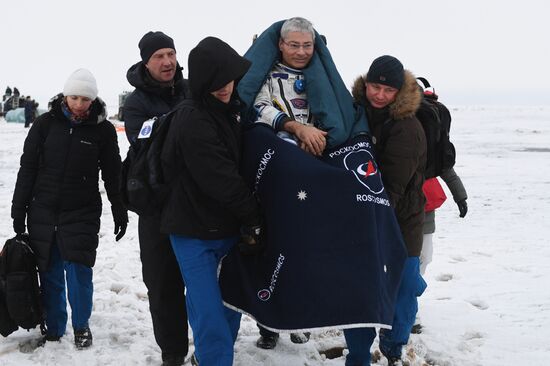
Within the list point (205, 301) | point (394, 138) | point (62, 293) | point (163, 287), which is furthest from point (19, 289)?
point (394, 138)

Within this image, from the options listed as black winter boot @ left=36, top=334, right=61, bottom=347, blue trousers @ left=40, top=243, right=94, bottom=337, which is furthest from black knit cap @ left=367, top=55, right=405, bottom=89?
black winter boot @ left=36, top=334, right=61, bottom=347

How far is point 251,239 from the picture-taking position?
9.12ft

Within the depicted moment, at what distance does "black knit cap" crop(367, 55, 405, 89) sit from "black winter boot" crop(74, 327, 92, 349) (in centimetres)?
245

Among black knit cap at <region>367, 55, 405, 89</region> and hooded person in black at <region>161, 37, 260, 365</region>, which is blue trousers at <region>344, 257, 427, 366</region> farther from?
black knit cap at <region>367, 55, 405, 89</region>

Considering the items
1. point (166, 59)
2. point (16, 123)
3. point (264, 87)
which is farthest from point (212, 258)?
point (16, 123)

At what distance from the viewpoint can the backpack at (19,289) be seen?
356 cm

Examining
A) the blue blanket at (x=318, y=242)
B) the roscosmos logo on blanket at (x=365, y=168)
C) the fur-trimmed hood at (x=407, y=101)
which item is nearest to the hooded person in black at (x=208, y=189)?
the blue blanket at (x=318, y=242)

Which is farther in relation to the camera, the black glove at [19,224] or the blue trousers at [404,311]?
the black glove at [19,224]

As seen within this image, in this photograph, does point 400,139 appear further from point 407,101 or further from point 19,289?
point 19,289

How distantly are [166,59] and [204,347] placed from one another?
1.72m

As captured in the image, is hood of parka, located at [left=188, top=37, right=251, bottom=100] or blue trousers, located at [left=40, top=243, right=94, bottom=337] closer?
→ hood of parka, located at [left=188, top=37, right=251, bottom=100]

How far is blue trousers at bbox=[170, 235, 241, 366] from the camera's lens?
2797 millimetres

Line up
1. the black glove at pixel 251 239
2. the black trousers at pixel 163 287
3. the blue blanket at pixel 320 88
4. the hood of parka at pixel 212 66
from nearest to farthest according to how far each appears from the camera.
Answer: the hood of parka at pixel 212 66, the black glove at pixel 251 239, the blue blanket at pixel 320 88, the black trousers at pixel 163 287

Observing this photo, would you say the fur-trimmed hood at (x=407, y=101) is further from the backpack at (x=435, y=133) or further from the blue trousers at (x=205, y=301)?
the blue trousers at (x=205, y=301)
